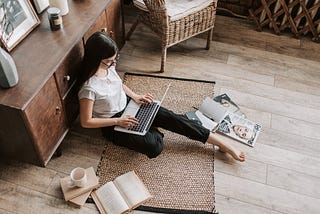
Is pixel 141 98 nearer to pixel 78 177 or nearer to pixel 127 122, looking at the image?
pixel 127 122

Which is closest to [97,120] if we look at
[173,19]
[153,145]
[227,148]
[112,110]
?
[112,110]

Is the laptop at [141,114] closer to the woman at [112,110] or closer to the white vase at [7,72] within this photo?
the woman at [112,110]

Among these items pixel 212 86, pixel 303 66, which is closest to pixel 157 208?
pixel 212 86

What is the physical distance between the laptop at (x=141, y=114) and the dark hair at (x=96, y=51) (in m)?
0.30

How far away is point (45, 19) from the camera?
171cm

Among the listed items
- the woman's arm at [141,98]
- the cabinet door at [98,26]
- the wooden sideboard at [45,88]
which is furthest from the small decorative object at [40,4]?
the woman's arm at [141,98]

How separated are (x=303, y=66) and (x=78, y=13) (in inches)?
62.9

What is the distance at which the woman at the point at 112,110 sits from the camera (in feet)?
5.16

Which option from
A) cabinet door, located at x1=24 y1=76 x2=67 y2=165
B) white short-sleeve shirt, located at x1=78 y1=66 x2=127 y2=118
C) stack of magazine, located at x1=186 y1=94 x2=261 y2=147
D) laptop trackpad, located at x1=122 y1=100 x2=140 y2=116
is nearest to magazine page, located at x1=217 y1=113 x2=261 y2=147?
stack of magazine, located at x1=186 y1=94 x2=261 y2=147

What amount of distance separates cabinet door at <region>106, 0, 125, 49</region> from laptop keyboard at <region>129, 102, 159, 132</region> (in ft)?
1.75

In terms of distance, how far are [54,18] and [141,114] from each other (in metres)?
0.65

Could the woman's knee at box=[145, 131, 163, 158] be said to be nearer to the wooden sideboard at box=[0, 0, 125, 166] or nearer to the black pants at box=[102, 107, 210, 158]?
the black pants at box=[102, 107, 210, 158]

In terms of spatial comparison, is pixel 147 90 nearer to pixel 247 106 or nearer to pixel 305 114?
pixel 247 106

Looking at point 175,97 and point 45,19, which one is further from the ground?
point 45,19
